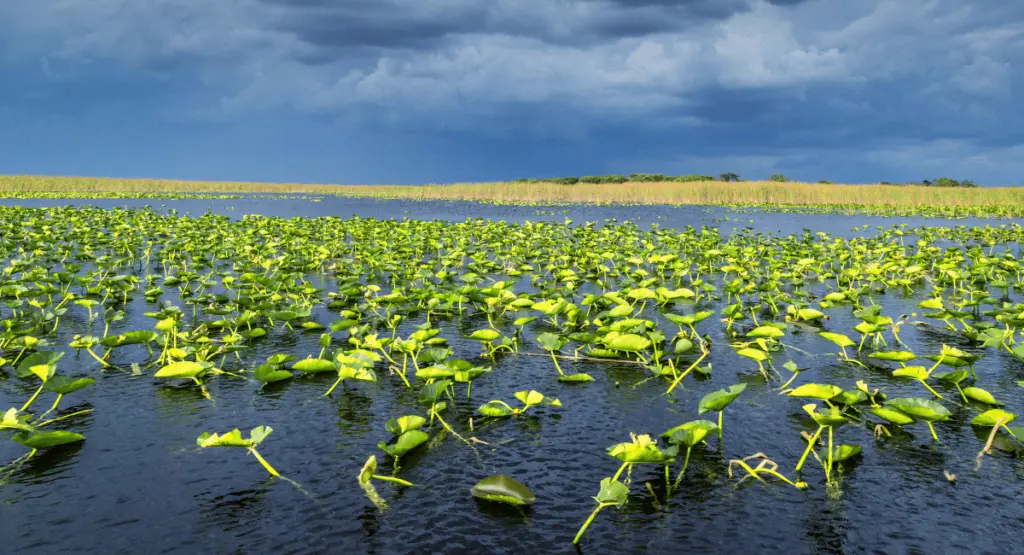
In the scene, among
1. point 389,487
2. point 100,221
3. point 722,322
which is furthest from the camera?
point 100,221

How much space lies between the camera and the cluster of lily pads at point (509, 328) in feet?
16.1

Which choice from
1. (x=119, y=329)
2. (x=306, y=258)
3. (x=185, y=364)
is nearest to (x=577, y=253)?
(x=306, y=258)

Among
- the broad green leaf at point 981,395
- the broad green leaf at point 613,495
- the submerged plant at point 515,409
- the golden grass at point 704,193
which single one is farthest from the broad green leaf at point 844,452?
the golden grass at point 704,193

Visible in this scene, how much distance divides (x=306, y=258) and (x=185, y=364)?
935 centimetres

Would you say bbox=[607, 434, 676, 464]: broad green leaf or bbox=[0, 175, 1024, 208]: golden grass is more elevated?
bbox=[0, 175, 1024, 208]: golden grass

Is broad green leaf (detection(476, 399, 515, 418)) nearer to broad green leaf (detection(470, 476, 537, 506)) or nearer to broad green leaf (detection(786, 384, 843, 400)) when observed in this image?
broad green leaf (detection(470, 476, 537, 506))

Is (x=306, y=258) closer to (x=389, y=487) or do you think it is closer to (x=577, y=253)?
(x=577, y=253)

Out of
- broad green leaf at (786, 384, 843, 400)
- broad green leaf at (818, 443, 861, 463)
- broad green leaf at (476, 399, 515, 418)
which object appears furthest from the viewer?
broad green leaf at (476, 399, 515, 418)

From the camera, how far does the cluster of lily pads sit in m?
4.91

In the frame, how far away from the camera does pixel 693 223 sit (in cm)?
2886

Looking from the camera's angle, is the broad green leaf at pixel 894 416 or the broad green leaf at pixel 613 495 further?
the broad green leaf at pixel 894 416

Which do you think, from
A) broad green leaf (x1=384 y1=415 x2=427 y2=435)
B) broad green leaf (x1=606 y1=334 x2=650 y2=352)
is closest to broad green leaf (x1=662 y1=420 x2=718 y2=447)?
broad green leaf (x1=384 y1=415 x2=427 y2=435)

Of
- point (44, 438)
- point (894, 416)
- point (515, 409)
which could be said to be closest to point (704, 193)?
point (894, 416)

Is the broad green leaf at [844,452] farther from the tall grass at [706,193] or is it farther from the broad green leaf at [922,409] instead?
the tall grass at [706,193]
